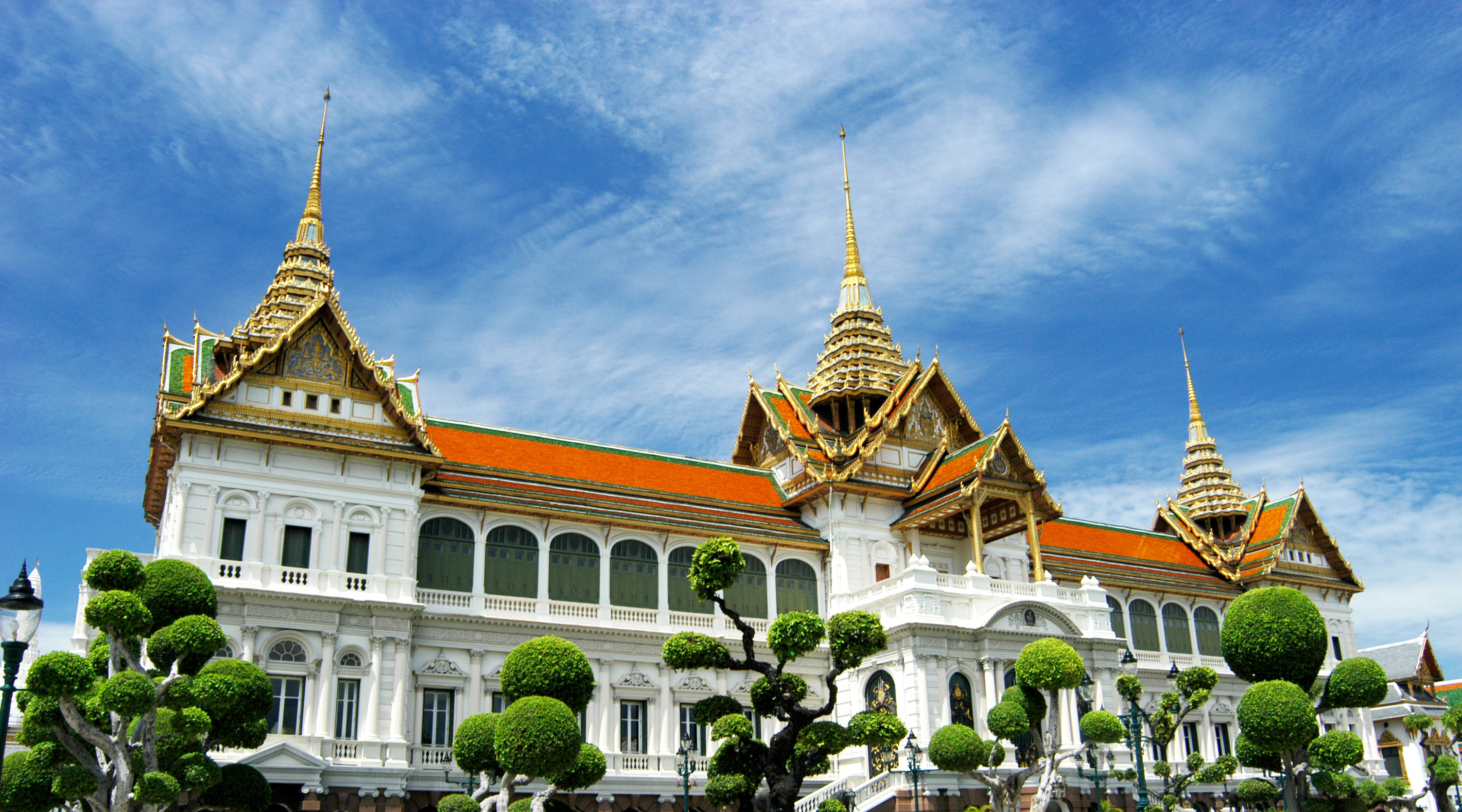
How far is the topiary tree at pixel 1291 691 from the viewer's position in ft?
97.6

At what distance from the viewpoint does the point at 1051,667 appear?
2958cm

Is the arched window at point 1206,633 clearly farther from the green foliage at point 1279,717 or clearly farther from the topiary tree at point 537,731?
the topiary tree at point 537,731

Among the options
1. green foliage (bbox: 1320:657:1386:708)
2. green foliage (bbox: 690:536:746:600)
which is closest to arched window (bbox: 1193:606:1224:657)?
green foliage (bbox: 1320:657:1386:708)

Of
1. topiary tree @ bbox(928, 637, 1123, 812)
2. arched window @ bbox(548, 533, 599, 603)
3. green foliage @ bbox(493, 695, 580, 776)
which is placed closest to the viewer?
green foliage @ bbox(493, 695, 580, 776)

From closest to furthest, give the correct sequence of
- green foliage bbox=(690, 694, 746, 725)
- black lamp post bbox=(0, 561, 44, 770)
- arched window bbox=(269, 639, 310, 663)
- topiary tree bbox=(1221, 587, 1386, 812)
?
black lamp post bbox=(0, 561, 44, 770)
green foliage bbox=(690, 694, 746, 725)
topiary tree bbox=(1221, 587, 1386, 812)
arched window bbox=(269, 639, 310, 663)

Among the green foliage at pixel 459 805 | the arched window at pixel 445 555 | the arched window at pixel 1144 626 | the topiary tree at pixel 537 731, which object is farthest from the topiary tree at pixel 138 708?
the arched window at pixel 1144 626

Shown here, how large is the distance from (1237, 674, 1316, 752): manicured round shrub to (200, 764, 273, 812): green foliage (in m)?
22.5

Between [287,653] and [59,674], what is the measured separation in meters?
10.6

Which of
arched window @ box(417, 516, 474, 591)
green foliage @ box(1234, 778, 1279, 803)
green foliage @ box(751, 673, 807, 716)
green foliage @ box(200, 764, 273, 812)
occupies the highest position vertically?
arched window @ box(417, 516, 474, 591)

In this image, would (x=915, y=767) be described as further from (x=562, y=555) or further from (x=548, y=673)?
(x=562, y=555)

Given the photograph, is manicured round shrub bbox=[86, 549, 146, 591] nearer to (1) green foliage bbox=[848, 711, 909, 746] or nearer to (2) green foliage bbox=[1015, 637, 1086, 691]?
(1) green foliage bbox=[848, 711, 909, 746]

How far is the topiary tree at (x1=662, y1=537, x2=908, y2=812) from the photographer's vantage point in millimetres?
23969

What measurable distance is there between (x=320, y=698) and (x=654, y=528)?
35.7ft

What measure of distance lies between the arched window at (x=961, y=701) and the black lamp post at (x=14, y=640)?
25848 mm
